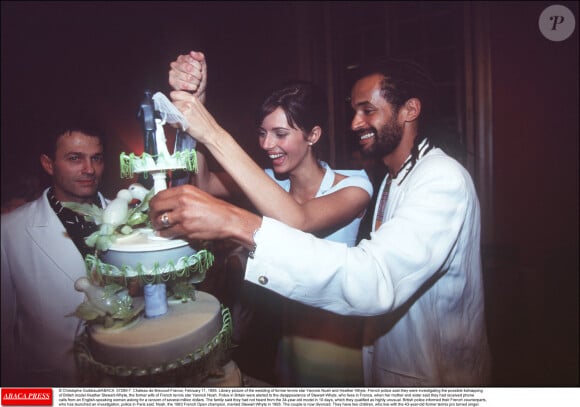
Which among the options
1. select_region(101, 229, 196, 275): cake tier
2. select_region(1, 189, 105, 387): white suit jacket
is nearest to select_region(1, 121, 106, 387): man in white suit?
select_region(1, 189, 105, 387): white suit jacket

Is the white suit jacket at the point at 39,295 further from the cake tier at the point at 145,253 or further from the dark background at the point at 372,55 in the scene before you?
the cake tier at the point at 145,253

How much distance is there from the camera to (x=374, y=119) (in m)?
1.34

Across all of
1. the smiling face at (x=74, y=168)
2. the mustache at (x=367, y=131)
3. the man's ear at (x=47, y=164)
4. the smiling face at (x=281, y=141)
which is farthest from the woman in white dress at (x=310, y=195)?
the man's ear at (x=47, y=164)

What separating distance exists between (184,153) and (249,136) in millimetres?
693

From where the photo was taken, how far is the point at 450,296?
1.24 metres

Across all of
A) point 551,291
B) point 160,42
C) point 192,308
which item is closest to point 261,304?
point 192,308

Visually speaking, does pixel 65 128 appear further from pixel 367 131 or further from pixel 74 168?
pixel 367 131

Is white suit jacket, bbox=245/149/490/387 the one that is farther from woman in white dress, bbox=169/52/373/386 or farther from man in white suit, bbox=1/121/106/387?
man in white suit, bbox=1/121/106/387

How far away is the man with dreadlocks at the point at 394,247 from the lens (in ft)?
2.79

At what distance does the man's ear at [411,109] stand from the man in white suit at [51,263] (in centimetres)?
108

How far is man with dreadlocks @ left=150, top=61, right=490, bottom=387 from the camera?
851 millimetres

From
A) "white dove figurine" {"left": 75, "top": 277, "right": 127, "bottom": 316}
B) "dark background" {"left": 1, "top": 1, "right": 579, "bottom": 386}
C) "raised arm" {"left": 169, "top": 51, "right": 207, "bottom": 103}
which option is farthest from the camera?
"dark background" {"left": 1, "top": 1, "right": 579, "bottom": 386}

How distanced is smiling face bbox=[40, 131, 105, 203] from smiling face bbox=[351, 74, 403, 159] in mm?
911

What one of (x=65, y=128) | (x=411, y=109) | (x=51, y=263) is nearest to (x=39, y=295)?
(x=51, y=263)
